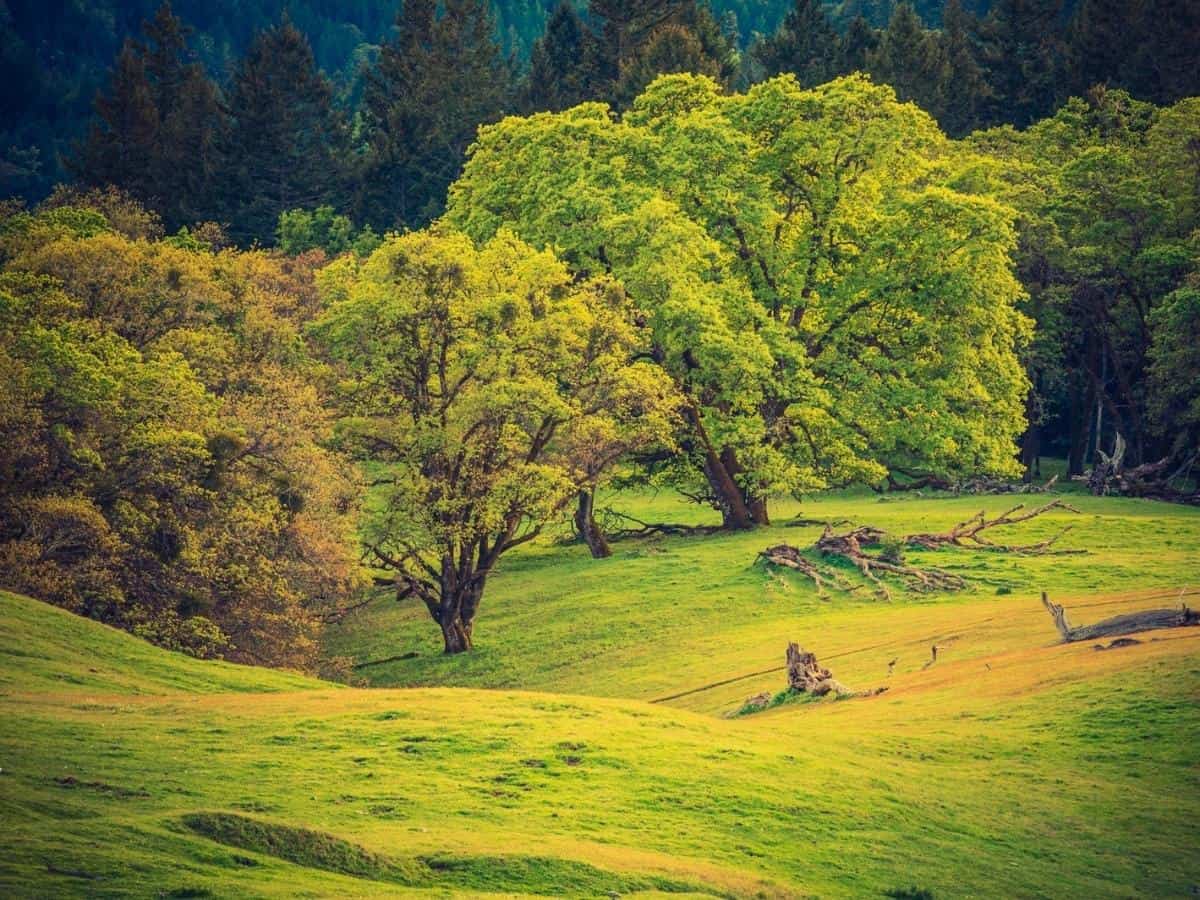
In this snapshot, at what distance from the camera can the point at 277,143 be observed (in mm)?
118250

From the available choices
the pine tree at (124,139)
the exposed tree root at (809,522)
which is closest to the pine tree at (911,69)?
the exposed tree root at (809,522)

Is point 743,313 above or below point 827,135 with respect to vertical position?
below

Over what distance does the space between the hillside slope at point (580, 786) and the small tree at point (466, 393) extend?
14.7 metres

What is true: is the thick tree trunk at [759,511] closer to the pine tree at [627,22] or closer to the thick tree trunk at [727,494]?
the thick tree trunk at [727,494]

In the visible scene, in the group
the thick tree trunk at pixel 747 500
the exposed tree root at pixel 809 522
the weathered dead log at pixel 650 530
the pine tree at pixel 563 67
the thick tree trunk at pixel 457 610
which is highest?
the pine tree at pixel 563 67

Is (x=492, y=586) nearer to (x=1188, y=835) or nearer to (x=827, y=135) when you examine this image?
(x=827, y=135)

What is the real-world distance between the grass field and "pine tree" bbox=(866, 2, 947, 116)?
73.2 m

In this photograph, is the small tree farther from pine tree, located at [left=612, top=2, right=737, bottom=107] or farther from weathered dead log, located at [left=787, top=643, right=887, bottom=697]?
pine tree, located at [left=612, top=2, right=737, bottom=107]

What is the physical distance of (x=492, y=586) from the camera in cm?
5494

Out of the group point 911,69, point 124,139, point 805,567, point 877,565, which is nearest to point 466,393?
point 805,567

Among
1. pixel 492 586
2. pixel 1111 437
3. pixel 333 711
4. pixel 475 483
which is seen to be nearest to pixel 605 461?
pixel 475 483

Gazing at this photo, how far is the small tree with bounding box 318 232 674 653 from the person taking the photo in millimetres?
43906

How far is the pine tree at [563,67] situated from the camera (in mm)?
113250

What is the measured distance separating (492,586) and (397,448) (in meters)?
11.1
